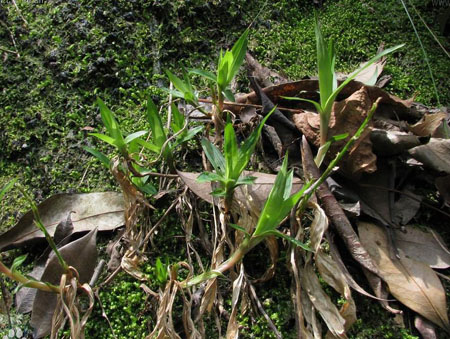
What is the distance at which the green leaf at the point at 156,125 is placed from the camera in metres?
1.44

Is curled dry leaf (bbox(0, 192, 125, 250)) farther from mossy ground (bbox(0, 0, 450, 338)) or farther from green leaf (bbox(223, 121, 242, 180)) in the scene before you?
green leaf (bbox(223, 121, 242, 180))

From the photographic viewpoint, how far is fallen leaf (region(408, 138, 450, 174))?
4.72 feet

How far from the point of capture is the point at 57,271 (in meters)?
1.31

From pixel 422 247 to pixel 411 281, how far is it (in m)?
0.15

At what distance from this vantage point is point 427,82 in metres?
1.85

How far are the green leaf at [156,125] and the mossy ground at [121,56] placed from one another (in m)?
0.25

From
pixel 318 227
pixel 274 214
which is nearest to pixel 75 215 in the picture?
pixel 274 214

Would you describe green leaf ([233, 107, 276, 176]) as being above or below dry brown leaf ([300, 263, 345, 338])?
above

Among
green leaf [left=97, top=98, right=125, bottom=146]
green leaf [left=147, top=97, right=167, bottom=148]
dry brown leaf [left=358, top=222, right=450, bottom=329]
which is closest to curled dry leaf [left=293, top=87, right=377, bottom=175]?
dry brown leaf [left=358, top=222, right=450, bottom=329]

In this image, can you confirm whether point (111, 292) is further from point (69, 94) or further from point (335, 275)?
point (69, 94)

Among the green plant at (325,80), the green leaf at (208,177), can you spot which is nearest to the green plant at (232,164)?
the green leaf at (208,177)

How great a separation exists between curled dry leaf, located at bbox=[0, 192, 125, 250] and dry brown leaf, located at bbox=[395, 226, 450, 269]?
936mm

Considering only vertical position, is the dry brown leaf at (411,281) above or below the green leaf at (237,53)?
below

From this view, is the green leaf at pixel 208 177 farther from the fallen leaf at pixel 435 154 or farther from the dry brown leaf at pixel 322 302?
the fallen leaf at pixel 435 154
